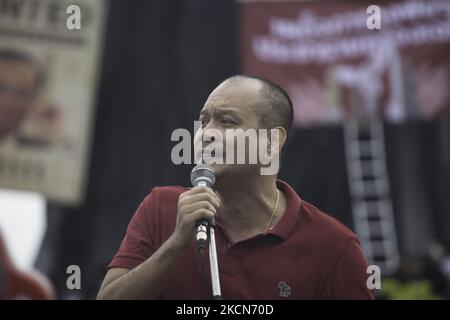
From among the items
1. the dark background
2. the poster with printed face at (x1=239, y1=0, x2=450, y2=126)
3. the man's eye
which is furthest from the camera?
the poster with printed face at (x1=239, y1=0, x2=450, y2=126)

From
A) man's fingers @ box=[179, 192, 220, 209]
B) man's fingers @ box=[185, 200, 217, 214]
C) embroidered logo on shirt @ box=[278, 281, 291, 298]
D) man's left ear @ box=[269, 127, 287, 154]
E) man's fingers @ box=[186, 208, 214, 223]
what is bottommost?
embroidered logo on shirt @ box=[278, 281, 291, 298]

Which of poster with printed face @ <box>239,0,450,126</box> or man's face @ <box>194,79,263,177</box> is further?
poster with printed face @ <box>239,0,450,126</box>

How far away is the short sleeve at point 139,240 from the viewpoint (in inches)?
127

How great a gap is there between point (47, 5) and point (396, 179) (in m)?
5.21

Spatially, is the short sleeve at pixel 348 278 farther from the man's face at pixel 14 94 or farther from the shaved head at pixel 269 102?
the man's face at pixel 14 94

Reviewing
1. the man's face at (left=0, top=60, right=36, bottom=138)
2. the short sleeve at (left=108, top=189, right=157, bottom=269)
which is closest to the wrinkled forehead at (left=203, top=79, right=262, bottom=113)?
the short sleeve at (left=108, top=189, right=157, bottom=269)

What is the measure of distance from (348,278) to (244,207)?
0.51m

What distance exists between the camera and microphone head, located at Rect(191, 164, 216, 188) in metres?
3.07

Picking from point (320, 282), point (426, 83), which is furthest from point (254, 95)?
point (426, 83)

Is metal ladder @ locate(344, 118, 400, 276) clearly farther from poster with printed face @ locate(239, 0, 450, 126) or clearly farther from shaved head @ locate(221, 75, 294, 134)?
shaved head @ locate(221, 75, 294, 134)

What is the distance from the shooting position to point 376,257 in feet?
38.5

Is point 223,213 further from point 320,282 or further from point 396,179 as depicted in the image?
point 396,179

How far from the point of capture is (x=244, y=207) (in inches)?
138

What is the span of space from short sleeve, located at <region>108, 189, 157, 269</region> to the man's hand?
0.29 meters
